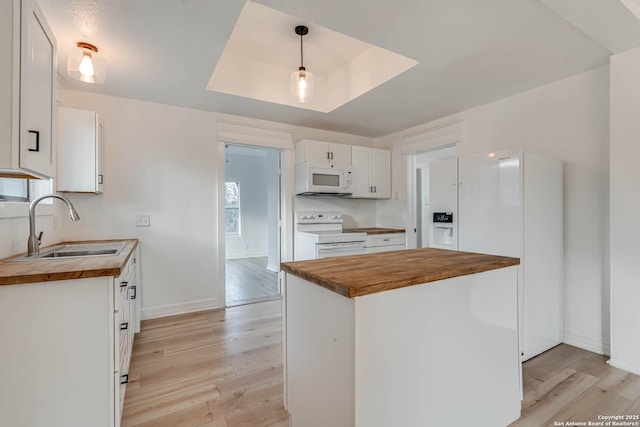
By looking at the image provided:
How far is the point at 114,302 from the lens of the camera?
1.35m

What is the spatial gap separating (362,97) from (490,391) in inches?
103

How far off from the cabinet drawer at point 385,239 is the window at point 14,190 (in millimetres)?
3238

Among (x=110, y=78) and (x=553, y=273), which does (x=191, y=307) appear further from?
(x=553, y=273)

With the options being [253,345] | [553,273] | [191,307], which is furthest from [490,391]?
[191,307]

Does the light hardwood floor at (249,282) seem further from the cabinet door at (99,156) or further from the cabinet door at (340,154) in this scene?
the cabinet door at (340,154)

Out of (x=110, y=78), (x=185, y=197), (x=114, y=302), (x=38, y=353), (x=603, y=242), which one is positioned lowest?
(x=38, y=353)

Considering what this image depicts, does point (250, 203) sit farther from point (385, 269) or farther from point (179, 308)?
point (385, 269)

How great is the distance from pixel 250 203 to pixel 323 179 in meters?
4.07

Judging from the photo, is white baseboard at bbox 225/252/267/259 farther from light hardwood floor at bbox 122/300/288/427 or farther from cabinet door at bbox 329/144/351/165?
cabinet door at bbox 329/144/351/165

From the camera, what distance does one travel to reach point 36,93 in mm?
1291

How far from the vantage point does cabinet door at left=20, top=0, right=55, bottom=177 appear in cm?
117

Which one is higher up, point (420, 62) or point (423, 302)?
point (420, 62)

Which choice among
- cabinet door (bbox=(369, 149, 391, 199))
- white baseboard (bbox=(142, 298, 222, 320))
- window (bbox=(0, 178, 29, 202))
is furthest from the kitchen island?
cabinet door (bbox=(369, 149, 391, 199))

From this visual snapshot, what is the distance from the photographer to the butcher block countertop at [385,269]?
108cm
